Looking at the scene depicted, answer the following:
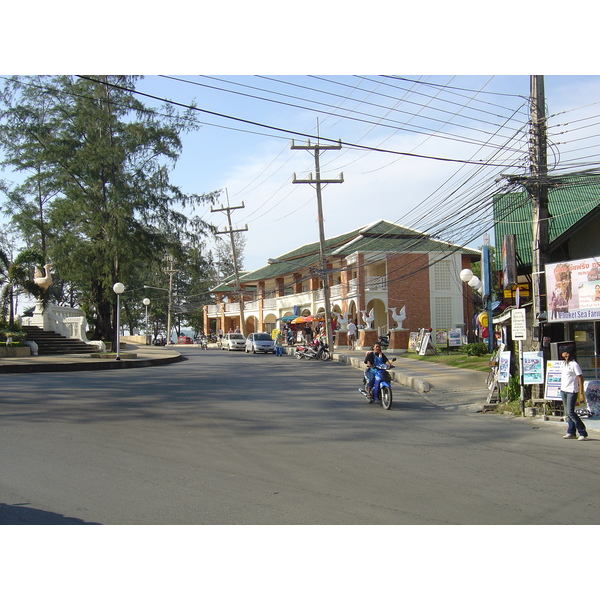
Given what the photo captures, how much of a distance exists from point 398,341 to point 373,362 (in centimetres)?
2212

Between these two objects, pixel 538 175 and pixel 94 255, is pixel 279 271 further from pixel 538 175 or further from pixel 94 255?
pixel 538 175

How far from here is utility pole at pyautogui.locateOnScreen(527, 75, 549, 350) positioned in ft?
48.6

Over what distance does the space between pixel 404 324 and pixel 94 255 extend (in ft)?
70.0

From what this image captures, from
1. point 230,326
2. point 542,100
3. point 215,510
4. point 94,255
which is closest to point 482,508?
point 215,510

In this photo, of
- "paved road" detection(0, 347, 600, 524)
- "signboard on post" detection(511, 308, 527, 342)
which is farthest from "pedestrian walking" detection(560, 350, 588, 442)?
"signboard on post" detection(511, 308, 527, 342)

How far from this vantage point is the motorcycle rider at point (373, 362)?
15.1 m

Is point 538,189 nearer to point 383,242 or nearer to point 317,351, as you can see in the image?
point 317,351

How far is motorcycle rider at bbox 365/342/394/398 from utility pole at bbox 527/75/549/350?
142 inches

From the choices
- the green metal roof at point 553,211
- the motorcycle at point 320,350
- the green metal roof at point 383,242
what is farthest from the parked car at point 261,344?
the green metal roof at point 553,211

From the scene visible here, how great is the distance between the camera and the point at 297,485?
25.1ft

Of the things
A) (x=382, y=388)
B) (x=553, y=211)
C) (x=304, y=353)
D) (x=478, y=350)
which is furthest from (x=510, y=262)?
(x=304, y=353)

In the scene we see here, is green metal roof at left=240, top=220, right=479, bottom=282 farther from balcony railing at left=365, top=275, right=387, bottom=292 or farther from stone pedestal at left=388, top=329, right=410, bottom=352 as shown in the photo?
stone pedestal at left=388, top=329, right=410, bottom=352

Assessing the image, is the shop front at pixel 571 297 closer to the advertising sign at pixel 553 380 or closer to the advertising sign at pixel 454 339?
the advertising sign at pixel 553 380

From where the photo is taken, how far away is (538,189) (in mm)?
14789
